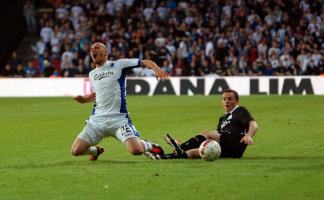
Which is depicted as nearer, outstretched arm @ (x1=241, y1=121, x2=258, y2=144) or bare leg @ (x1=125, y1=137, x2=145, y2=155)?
Result: outstretched arm @ (x1=241, y1=121, x2=258, y2=144)

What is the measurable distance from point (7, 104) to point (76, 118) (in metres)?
6.27

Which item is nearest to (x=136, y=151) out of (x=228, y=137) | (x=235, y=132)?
(x=228, y=137)

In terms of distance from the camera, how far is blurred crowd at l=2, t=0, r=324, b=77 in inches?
1257

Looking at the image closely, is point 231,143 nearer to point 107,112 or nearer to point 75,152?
point 107,112

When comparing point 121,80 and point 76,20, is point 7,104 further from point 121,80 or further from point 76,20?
point 121,80

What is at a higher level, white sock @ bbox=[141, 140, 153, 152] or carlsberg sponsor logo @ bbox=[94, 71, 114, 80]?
carlsberg sponsor logo @ bbox=[94, 71, 114, 80]

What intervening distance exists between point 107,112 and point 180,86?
61.0 feet

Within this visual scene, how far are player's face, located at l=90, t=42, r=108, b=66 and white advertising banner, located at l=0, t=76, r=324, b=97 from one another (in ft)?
59.1

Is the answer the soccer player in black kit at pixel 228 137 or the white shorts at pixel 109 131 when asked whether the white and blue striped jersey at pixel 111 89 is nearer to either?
the white shorts at pixel 109 131

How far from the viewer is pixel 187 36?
33.9 m

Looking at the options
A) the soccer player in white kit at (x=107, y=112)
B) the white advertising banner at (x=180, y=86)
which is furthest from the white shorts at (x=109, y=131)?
the white advertising banner at (x=180, y=86)

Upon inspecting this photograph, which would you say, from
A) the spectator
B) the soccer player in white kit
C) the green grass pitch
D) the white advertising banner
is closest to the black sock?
the soccer player in white kit

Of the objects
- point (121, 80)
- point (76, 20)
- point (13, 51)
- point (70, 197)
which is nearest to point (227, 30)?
point (76, 20)

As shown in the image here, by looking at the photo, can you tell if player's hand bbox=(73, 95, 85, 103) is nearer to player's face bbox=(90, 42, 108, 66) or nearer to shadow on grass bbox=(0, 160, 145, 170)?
player's face bbox=(90, 42, 108, 66)
